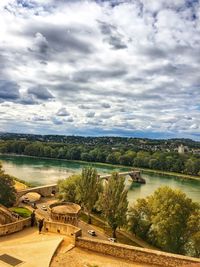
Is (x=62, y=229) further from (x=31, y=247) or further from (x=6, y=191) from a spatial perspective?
(x=6, y=191)

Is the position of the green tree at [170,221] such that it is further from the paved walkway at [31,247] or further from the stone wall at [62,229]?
the paved walkway at [31,247]

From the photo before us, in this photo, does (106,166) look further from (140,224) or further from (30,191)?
(140,224)

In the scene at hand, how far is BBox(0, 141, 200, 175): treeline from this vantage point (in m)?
122

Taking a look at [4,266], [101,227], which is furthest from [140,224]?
[4,266]

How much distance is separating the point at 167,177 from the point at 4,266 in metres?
97.0

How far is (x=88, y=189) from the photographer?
158ft

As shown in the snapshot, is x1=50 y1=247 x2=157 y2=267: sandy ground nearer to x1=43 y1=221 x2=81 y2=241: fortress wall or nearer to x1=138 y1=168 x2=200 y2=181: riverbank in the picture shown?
x1=43 y1=221 x2=81 y2=241: fortress wall

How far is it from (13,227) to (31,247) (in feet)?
13.6

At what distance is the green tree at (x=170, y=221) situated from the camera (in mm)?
34594

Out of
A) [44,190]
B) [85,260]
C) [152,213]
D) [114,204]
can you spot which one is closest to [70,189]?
[44,190]

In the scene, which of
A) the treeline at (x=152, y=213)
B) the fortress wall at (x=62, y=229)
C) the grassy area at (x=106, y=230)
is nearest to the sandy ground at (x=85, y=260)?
the fortress wall at (x=62, y=229)

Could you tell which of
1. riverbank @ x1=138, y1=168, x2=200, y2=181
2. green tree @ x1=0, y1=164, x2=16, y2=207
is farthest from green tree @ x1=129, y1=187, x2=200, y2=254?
riverbank @ x1=138, y1=168, x2=200, y2=181

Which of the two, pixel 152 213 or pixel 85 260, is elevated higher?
pixel 85 260

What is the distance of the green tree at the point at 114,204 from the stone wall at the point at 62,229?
1723 centimetres
